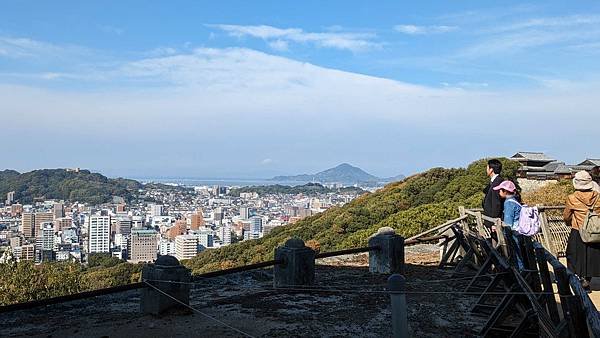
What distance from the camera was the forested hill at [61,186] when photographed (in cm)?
8362

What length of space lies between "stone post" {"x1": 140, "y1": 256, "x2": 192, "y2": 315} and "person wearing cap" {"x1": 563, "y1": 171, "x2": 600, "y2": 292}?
5.36 m

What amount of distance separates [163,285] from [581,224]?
5697mm

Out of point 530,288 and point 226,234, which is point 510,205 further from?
point 226,234

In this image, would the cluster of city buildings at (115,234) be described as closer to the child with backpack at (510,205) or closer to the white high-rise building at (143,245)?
the white high-rise building at (143,245)

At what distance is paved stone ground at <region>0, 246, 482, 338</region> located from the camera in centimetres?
668

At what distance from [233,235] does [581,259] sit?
4062 cm

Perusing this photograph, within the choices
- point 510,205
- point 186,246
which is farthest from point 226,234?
point 510,205

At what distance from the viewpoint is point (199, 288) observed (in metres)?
9.48

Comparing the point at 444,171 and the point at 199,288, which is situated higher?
the point at 444,171

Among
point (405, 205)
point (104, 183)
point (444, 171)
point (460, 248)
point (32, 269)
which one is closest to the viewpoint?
point (460, 248)

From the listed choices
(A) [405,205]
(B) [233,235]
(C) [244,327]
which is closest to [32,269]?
(C) [244,327]

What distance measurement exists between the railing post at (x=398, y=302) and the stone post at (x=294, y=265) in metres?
3.91

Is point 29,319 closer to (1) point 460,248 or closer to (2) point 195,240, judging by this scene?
(1) point 460,248

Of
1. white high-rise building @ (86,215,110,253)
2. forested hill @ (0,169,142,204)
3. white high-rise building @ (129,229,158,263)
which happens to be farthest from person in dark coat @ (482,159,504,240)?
forested hill @ (0,169,142,204)
